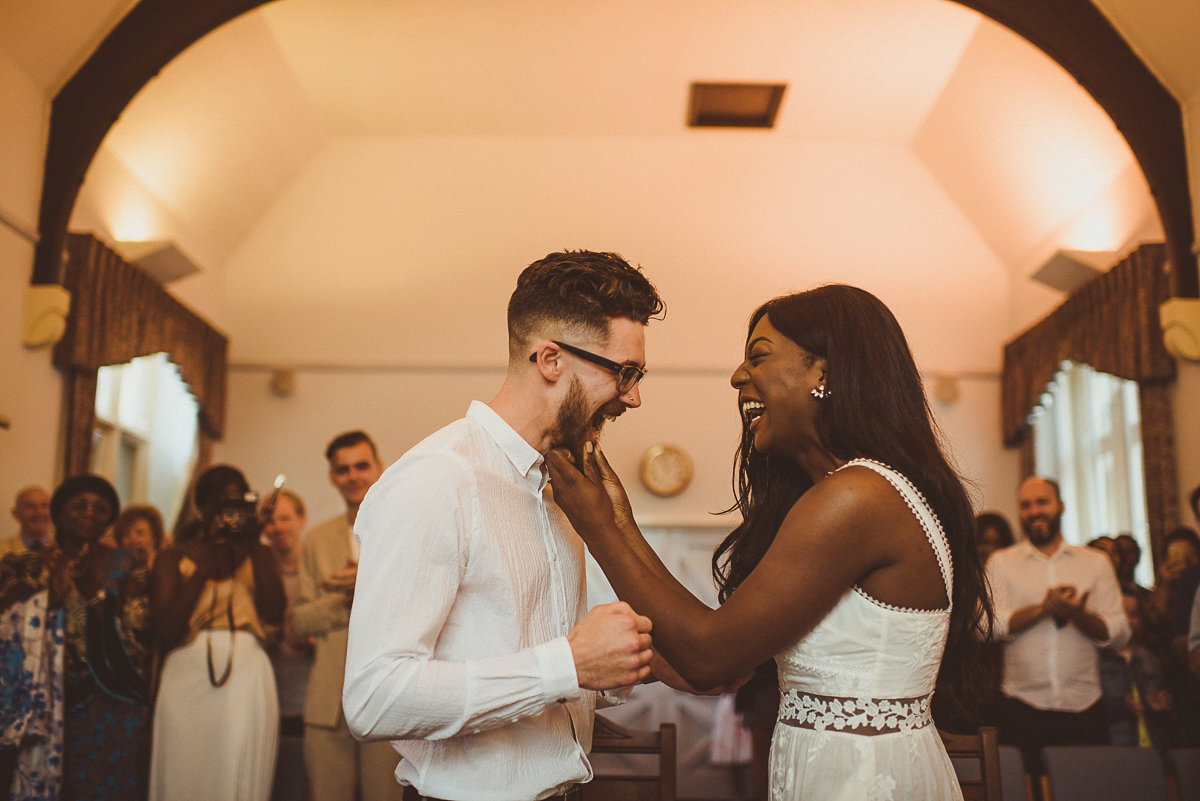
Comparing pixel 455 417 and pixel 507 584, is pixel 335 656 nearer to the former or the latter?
pixel 507 584

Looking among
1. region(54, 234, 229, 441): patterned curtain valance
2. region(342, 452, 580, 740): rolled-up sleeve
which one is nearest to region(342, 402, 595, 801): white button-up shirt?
region(342, 452, 580, 740): rolled-up sleeve

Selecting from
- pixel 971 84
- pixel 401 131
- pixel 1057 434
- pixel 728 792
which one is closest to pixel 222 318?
pixel 401 131

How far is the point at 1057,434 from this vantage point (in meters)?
7.03

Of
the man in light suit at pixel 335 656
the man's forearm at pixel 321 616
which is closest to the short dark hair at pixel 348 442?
the man in light suit at pixel 335 656

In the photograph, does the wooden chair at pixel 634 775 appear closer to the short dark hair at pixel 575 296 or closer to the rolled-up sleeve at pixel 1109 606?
the short dark hair at pixel 575 296

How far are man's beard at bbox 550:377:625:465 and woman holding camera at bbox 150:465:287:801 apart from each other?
2304 millimetres

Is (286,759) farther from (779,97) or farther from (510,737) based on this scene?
(779,97)

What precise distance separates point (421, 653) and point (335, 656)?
2534mm

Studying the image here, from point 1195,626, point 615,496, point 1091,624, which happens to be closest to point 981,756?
point 615,496

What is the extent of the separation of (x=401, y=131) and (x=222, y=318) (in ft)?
6.47

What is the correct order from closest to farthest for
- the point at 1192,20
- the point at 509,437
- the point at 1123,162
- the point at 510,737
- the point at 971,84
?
the point at 510,737 → the point at 509,437 → the point at 1192,20 → the point at 1123,162 → the point at 971,84

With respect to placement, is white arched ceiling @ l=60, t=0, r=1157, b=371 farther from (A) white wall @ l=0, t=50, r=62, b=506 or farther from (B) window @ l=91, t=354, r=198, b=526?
(A) white wall @ l=0, t=50, r=62, b=506

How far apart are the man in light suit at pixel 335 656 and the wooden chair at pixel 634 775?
1407 mm

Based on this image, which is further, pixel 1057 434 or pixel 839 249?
pixel 839 249
